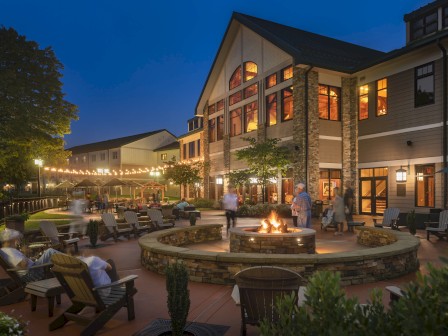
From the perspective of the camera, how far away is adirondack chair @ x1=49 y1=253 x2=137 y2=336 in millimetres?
4703

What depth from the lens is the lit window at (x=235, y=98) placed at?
2885 cm

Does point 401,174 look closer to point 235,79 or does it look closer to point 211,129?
point 235,79

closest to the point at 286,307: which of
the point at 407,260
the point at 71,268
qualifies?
the point at 71,268

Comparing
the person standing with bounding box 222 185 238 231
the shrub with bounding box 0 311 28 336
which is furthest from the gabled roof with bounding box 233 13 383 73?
the shrub with bounding box 0 311 28 336

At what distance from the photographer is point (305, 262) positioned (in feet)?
22.3

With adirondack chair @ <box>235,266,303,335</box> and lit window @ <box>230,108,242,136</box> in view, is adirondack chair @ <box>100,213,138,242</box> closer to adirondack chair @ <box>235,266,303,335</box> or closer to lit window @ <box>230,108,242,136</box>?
adirondack chair @ <box>235,266,303,335</box>

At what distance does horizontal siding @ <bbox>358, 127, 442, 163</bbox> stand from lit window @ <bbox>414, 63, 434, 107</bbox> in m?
1.54

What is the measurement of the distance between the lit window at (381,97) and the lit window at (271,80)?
648 cm

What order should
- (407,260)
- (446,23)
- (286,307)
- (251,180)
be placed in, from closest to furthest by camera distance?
(286,307), (407,260), (446,23), (251,180)

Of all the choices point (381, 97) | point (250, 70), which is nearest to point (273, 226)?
point (381, 97)

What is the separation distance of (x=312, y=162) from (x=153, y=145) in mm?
39914

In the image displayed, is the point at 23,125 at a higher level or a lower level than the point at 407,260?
higher

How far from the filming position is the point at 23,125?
65.3ft

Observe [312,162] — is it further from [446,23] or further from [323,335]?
[323,335]
